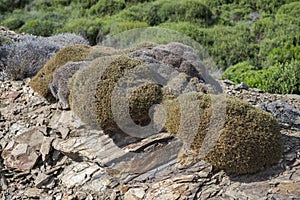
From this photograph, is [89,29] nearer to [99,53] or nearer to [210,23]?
[210,23]

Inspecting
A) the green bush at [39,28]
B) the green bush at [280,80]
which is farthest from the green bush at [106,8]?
the green bush at [280,80]

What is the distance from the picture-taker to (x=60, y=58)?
5.91m

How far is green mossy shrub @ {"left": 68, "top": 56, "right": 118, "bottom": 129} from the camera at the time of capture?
15.1 feet

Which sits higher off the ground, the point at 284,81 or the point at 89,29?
the point at 89,29

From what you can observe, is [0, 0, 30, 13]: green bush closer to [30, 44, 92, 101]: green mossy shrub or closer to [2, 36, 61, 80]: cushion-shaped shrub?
[2, 36, 61, 80]: cushion-shaped shrub

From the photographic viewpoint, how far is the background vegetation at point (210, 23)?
34.3 ft

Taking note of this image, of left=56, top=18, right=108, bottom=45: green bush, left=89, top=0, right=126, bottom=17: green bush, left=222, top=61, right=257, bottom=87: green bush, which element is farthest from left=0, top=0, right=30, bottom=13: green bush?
left=222, top=61, right=257, bottom=87: green bush

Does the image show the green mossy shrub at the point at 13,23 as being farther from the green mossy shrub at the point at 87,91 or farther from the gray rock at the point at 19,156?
the green mossy shrub at the point at 87,91

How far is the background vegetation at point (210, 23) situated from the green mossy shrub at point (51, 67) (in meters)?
3.28

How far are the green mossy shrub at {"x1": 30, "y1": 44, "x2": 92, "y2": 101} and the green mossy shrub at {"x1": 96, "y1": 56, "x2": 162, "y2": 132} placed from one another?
53.8 inches

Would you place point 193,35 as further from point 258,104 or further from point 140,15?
point 258,104

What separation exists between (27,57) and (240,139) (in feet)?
13.6

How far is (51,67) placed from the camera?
19.2ft

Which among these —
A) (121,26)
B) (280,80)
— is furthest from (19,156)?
(121,26)
